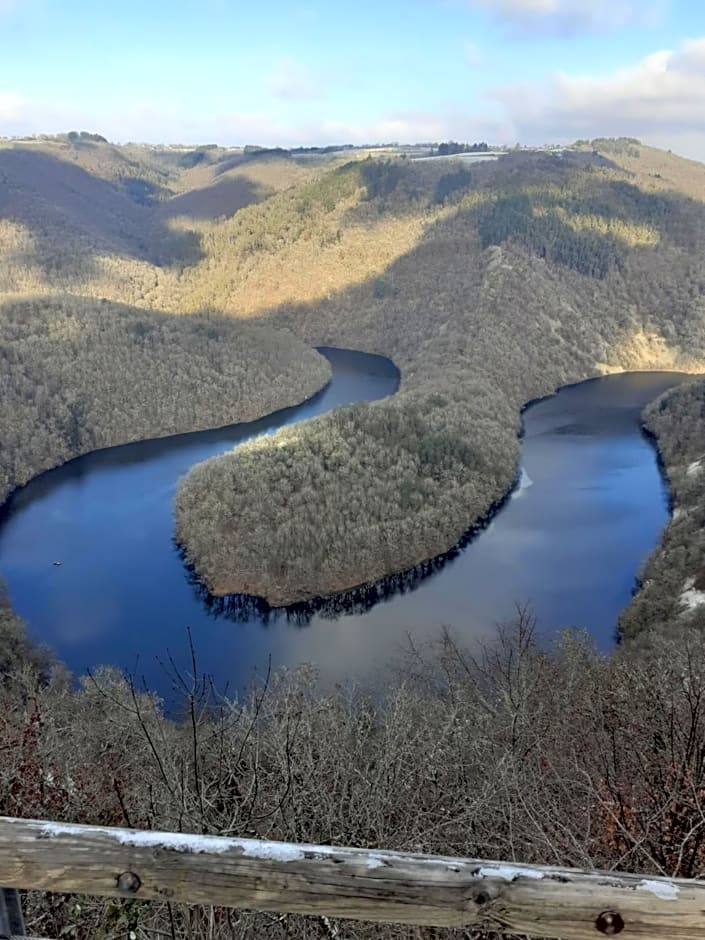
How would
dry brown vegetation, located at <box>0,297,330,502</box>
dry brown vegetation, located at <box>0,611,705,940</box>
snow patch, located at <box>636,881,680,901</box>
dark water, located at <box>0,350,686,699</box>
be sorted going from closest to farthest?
snow patch, located at <box>636,881,680,901</box> → dry brown vegetation, located at <box>0,611,705,940</box> → dark water, located at <box>0,350,686,699</box> → dry brown vegetation, located at <box>0,297,330,502</box>

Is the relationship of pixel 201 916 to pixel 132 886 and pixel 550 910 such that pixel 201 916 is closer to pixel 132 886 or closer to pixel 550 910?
pixel 132 886

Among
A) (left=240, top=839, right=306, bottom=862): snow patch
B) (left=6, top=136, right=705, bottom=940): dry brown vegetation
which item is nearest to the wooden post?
(left=6, top=136, right=705, bottom=940): dry brown vegetation

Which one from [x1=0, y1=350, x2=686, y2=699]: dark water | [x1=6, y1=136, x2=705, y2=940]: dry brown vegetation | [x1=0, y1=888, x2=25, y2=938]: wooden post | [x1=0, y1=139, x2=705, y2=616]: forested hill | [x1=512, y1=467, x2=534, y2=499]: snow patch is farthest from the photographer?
[x1=512, y1=467, x2=534, y2=499]: snow patch

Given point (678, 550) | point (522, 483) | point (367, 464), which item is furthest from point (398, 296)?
point (678, 550)

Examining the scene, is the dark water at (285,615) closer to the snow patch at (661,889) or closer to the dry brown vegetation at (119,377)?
the dry brown vegetation at (119,377)

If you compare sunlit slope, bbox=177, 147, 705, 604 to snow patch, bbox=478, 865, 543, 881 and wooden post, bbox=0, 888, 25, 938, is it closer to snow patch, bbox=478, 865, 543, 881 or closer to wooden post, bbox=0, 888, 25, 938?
wooden post, bbox=0, 888, 25, 938

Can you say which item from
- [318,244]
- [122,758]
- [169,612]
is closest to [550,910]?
[122,758]

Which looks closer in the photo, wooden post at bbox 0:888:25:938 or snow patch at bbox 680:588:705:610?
wooden post at bbox 0:888:25:938
